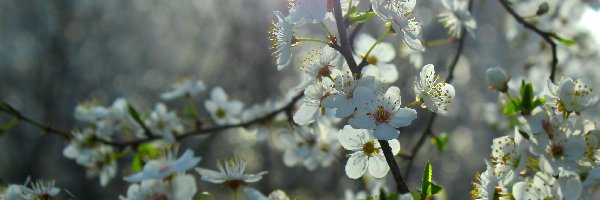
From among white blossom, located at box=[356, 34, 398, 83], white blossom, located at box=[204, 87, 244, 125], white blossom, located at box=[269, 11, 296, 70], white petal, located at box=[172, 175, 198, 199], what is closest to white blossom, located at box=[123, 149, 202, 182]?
white petal, located at box=[172, 175, 198, 199]

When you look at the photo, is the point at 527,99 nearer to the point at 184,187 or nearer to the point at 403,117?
the point at 403,117

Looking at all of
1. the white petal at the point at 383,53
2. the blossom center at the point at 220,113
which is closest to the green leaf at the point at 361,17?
the white petal at the point at 383,53

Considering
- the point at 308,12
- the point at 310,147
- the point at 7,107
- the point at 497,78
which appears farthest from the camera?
the point at 310,147

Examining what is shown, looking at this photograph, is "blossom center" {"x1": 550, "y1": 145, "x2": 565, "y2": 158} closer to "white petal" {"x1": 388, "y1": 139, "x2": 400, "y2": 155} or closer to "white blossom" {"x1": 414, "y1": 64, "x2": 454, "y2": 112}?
"white blossom" {"x1": 414, "y1": 64, "x2": 454, "y2": 112}

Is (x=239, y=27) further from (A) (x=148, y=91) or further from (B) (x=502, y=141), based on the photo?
(B) (x=502, y=141)

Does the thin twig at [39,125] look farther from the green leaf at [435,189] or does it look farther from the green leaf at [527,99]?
the green leaf at [527,99]

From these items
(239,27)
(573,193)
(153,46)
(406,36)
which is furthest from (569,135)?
(153,46)

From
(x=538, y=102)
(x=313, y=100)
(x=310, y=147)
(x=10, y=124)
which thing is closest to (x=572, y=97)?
(x=538, y=102)
